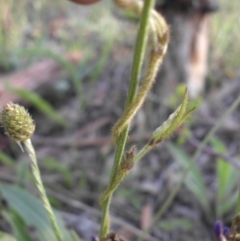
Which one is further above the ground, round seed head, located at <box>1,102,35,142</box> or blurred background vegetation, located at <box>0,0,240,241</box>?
round seed head, located at <box>1,102,35,142</box>

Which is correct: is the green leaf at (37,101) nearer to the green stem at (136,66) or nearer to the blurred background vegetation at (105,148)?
the blurred background vegetation at (105,148)

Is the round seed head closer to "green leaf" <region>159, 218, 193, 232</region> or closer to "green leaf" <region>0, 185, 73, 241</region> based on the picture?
"green leaf" <region>0, 185, 73, 241</region>

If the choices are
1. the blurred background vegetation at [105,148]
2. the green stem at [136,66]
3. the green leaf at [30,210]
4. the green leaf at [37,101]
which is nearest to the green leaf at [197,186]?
the blurred background vegetation at [105,148]

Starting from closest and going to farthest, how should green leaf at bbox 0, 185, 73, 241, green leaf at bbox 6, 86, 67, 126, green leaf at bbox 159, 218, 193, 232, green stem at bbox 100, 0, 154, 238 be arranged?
green stem at bbox 100, 0, 154, 238
green leaf at bbox 0, 185, 73, 241
green leaf at bbox 159, 218, 193, 232
green leaf at bbox 6, 86, 67, 126

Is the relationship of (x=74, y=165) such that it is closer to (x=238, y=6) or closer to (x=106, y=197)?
(x=106, y=197)

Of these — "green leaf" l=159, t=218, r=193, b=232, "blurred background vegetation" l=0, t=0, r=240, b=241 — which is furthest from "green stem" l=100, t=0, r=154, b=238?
"green leaf" l=159, t=218, r=193, b=232

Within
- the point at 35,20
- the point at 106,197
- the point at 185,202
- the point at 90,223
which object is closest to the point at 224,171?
the point at 185,202
